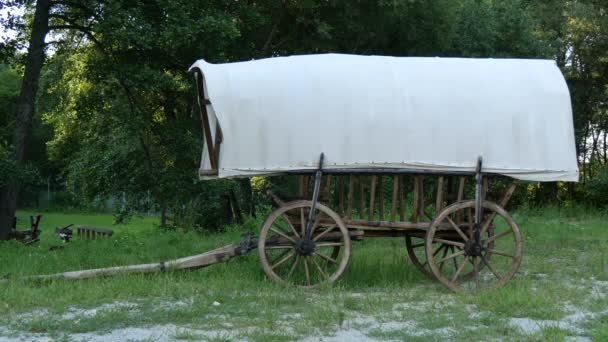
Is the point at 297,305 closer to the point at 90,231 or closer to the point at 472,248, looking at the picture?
the point at 472,248

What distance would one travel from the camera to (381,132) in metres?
9.30

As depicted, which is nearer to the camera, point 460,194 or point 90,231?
point 460,194

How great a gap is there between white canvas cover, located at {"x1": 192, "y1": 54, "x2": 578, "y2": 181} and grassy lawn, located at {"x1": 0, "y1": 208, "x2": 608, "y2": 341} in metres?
1.53

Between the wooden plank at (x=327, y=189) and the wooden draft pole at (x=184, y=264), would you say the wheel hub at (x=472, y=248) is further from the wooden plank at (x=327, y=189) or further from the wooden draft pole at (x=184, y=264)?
the wooden draft pole at (x=184, y=264)

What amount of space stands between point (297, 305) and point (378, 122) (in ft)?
8.23

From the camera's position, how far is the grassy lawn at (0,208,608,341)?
22.7 ft

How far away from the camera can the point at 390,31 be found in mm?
22844

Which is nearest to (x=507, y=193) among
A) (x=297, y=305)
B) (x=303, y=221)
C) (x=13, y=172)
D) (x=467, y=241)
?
(x=467, y=241)

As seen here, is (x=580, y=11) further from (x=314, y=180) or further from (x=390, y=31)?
(x=314, y=180)

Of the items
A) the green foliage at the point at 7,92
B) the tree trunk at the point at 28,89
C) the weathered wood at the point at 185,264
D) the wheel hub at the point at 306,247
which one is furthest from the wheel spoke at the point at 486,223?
the green foliage at the point at 7,92

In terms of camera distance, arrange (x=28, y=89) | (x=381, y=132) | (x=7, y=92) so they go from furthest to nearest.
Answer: (x=7, y=92)
(x=28, y=89)
(x=381, y=132)

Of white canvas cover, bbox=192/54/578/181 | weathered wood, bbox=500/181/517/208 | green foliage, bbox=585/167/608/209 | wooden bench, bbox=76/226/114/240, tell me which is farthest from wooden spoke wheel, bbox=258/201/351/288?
green foliage, bbox=585/167/608/209

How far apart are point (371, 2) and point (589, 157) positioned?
13977mm

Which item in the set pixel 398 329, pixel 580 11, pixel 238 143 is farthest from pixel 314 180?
pixel 580 11
